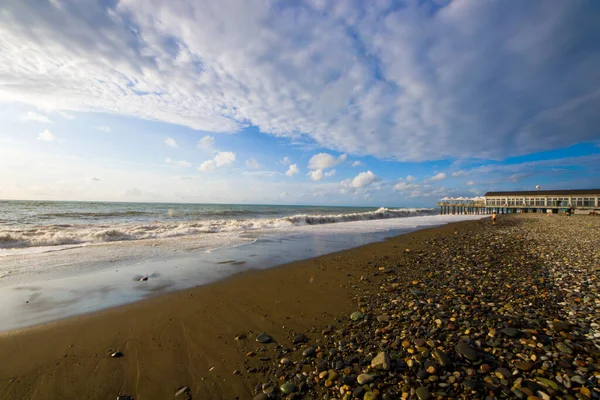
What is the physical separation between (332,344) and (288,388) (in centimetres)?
111

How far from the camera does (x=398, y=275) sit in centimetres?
772

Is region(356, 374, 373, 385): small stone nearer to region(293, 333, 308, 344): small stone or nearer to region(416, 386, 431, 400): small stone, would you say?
region(416, 386, 431, 400): small stone

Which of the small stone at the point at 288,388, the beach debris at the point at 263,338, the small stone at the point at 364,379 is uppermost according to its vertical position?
the small stone at the point at 364,379

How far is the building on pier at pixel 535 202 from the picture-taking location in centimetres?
5458

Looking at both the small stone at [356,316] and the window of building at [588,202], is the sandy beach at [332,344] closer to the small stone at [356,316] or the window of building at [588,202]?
the small stone at [356,316]

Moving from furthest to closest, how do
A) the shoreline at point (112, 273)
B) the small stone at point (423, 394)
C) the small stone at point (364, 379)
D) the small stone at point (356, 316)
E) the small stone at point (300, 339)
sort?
the shoreline at point (112, 273) < the small stone at point (356, 316) < the small stone at point (300, 339) < the small stone at point (364, 379) < the small stone at point (423, 394)

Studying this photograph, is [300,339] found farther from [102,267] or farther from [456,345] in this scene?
[102,267]

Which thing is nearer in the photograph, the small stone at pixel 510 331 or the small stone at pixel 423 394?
the small stone at pixel 423 394

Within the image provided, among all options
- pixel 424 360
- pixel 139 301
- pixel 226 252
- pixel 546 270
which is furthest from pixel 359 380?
pixel 226 252

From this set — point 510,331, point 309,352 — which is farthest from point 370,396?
point 510,331

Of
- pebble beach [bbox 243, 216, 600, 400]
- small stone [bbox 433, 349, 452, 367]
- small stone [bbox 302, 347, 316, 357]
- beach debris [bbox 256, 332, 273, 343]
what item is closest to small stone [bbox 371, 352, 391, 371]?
pebble beach [bbox 243, 216, 600, 400]

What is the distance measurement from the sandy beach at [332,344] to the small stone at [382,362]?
2 centimetres

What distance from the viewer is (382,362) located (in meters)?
3.32

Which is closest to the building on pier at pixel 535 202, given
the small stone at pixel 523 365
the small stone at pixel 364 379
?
the small stone at pixel 523 365
